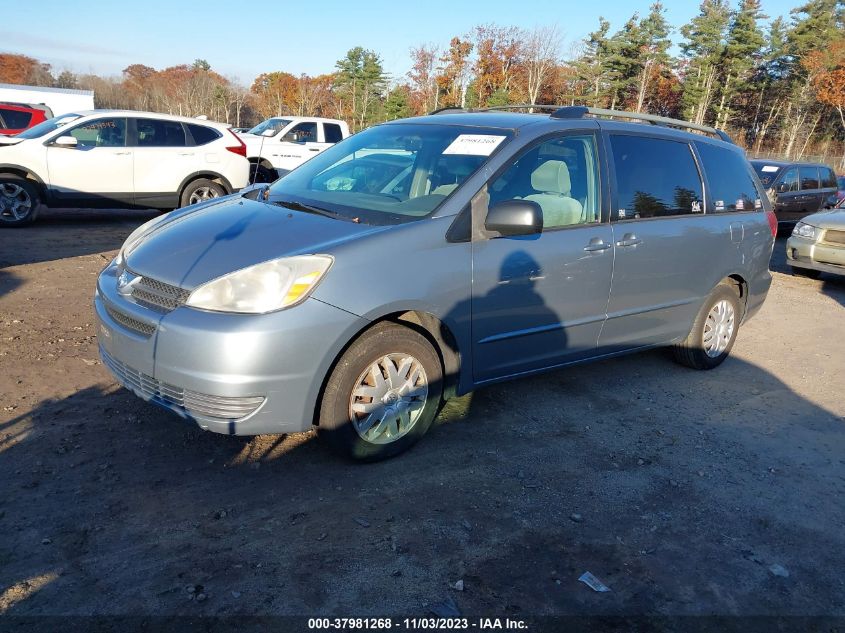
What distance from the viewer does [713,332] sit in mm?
5582

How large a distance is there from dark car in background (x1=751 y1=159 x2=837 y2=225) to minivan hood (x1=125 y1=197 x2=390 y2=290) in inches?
538

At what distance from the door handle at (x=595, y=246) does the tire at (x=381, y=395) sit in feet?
4.33

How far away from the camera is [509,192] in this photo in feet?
13.0

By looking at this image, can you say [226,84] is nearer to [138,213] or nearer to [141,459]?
[138,213]

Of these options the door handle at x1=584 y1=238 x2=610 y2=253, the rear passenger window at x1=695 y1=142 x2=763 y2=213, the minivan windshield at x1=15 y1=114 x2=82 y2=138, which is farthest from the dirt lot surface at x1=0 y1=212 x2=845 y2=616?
the minivan windshield at x1=15 y1=114 x2=82 y2=138

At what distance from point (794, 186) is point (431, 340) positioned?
14.5 meters

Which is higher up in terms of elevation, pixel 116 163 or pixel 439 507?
pixel 116 163

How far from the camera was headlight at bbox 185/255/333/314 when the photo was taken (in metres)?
3.10

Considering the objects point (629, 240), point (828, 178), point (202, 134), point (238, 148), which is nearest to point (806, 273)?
point (828, 178)

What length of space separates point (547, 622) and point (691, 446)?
83.4 inches

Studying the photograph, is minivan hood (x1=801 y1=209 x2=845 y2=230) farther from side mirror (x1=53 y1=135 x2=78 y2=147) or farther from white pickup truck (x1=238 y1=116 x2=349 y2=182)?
side mirror (x1=53 y1=135 x2=78 y2=147)

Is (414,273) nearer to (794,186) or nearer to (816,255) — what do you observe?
(816,255)

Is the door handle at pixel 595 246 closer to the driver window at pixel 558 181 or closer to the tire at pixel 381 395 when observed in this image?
the driver window at pixel 558 181

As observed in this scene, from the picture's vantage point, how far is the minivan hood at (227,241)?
3246 millimetres
